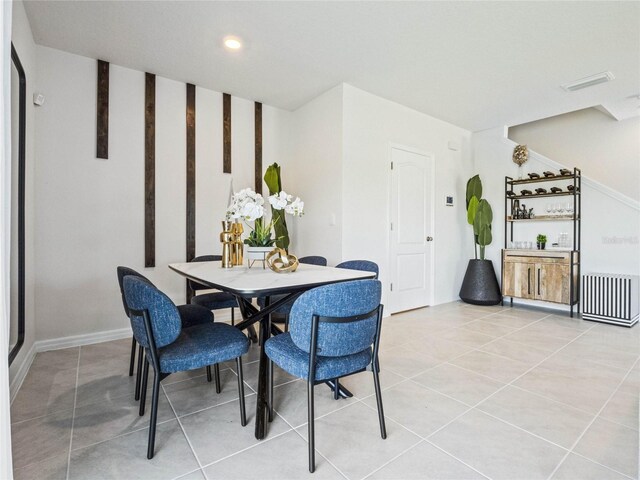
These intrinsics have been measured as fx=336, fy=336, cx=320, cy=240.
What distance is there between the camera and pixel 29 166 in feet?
9.54

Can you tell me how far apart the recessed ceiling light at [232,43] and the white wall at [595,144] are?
5110 mm

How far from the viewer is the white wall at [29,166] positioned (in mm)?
2603

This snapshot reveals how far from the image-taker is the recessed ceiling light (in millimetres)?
3027

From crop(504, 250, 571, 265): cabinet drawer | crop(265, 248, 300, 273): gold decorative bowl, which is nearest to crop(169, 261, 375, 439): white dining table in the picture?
crop(265, 248, 300, 273): gold decorative bowl

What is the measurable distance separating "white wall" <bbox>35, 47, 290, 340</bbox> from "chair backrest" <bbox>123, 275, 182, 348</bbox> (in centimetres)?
219

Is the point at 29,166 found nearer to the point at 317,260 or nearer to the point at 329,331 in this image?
the point at 317,260

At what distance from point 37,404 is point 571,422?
10.7 ft

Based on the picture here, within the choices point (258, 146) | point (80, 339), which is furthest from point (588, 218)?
point (80, 339)

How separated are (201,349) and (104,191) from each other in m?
2.58

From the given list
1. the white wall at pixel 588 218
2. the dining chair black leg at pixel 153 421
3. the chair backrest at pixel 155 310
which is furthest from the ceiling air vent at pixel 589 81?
the dining chair black leg at pixel 153 421

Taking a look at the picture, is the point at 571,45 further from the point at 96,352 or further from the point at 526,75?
the point at 96,352

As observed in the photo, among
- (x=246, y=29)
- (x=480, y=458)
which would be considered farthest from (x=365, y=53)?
(x=480, y=458)

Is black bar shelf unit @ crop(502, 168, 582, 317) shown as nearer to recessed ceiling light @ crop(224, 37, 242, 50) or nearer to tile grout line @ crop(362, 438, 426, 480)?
tile grout line @ crop(362, 438, 426, 480)

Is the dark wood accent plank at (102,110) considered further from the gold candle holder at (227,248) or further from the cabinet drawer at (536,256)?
the cabinet drawer at (536,256)
